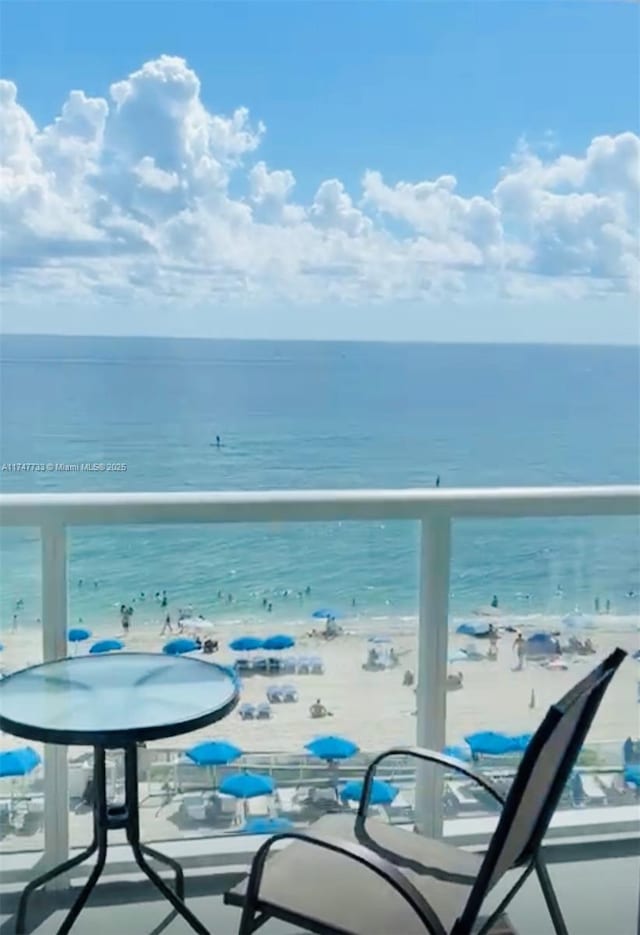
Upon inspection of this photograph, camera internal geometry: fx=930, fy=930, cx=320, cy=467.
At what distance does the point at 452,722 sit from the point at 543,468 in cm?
85

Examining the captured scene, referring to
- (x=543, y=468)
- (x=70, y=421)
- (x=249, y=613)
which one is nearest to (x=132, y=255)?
(x=70, y=421)

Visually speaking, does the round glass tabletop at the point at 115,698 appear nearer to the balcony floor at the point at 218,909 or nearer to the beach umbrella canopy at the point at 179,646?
the beach umbrella canopy at the point at 179,646

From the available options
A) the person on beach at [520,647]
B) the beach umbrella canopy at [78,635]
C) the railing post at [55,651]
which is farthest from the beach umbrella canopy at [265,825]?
the person on beach at [520,647]

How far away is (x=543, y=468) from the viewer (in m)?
2.99

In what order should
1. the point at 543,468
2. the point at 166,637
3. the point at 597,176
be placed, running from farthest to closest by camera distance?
1. the point at 597,176
2. the point at 543,468
3. the point at 166,637

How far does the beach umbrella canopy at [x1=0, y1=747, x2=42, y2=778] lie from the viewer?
8.64 feet

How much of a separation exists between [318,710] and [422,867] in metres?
0.83

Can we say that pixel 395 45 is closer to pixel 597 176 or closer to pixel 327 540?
pixel 597 176

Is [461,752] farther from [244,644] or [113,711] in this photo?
[113,711]

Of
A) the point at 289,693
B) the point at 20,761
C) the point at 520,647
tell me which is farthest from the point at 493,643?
the point at 20,761

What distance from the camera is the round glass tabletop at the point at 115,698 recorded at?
2.17 metres

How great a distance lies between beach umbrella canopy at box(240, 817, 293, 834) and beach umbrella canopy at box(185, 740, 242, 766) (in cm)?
22

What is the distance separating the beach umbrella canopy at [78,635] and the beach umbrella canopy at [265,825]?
30.1 inches

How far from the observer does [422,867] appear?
2.05 meters
